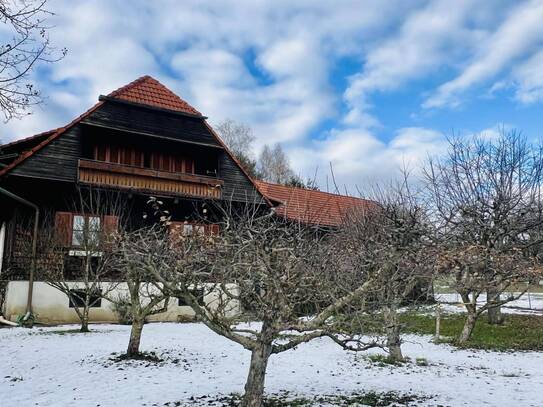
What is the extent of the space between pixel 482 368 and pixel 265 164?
34235mm

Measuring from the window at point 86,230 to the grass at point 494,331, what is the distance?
31.7ft

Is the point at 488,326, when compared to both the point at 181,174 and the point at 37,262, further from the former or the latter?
the point at 37,262

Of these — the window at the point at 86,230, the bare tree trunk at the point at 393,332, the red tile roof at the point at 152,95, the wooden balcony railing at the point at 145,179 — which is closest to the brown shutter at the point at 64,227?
the window at the point at 86,230

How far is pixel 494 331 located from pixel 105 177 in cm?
1382

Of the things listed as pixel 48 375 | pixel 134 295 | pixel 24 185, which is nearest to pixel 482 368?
pixel 134 295

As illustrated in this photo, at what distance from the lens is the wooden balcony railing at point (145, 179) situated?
683 inches

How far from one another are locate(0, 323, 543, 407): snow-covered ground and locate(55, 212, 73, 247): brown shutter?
447 cm

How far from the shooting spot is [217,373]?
885 cm

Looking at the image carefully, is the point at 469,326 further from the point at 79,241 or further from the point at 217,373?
the point at 79,241

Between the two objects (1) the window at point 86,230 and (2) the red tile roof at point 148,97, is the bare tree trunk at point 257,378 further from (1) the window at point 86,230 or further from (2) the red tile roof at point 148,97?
(2) the red tile roof at point 148,97

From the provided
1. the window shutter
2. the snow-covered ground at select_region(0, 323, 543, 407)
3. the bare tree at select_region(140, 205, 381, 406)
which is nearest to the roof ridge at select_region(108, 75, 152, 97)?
the window shutter

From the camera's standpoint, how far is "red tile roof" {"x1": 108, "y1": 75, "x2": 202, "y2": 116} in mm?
19331

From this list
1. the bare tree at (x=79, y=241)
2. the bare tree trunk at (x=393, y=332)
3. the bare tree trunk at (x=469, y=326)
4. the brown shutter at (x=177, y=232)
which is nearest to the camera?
the brown shutter at (x=177, y=232)

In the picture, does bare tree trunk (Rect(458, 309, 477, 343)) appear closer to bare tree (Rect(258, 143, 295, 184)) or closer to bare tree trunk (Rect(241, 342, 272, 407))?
bare tree trunk (Rect(241, 342, 272, 407))
